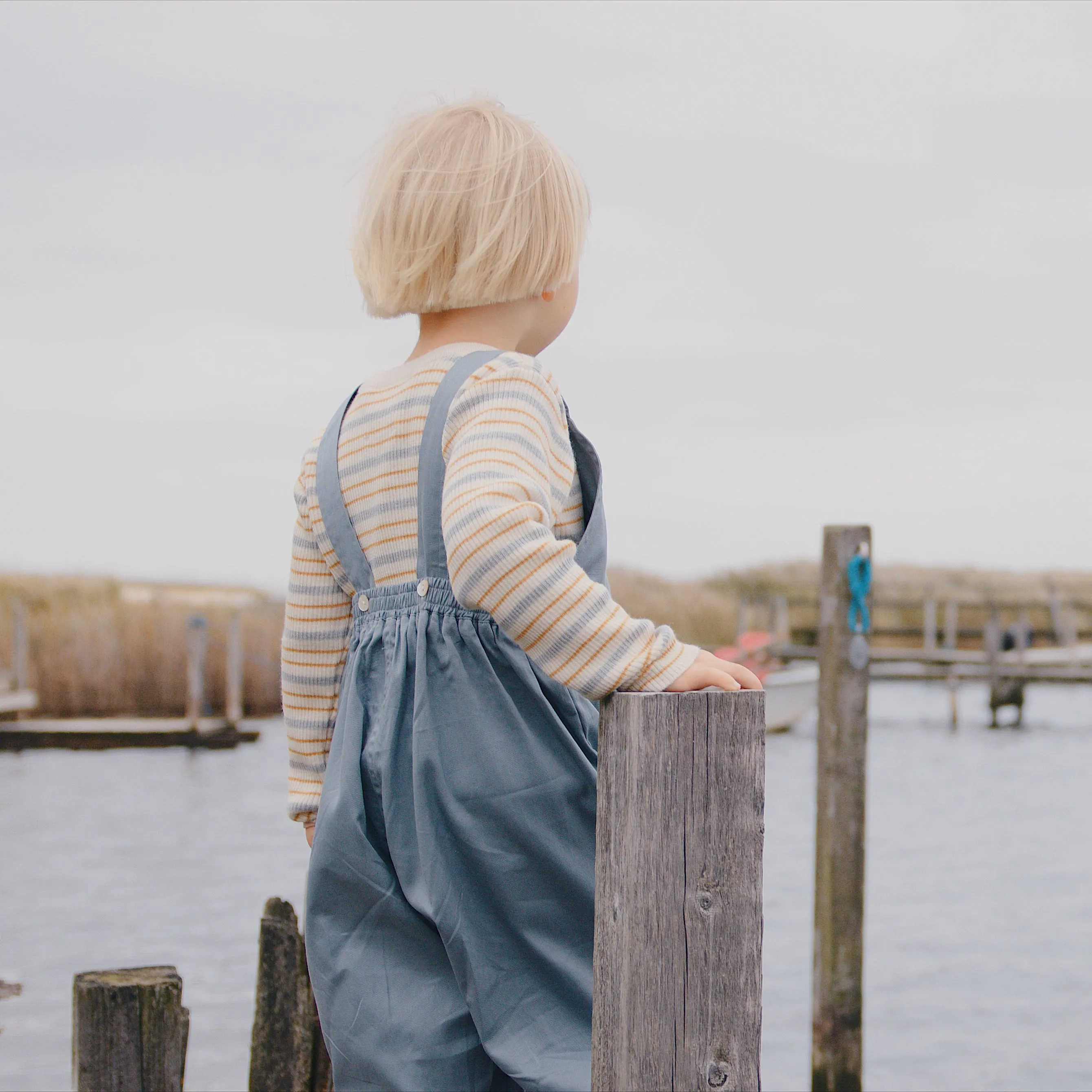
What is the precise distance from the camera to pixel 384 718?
162 centimetres

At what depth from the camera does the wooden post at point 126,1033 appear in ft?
7.86

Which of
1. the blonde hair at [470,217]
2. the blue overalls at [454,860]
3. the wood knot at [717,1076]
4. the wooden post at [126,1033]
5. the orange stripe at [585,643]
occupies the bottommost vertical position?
the wooden post at [126,1033]

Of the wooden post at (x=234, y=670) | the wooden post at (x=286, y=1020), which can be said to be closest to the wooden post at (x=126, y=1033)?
the wooden post at (x=286, y=1020)

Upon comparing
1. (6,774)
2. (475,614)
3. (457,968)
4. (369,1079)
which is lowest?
(6,774)

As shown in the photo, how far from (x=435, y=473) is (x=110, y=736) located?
17668 millimetres

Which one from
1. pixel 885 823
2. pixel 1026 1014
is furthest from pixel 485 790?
pixel 885 823

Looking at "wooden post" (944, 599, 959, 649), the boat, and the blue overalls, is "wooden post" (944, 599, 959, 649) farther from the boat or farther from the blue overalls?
the blue overalls

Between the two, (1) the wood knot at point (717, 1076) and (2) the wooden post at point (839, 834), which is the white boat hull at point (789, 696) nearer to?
(2) the wooden post at point (839, 834)

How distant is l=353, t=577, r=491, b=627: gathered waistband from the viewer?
1606 mm

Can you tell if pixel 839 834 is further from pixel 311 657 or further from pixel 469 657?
pixel 469 657

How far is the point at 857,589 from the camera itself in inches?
198

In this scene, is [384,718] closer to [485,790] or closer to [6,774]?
[485,790]

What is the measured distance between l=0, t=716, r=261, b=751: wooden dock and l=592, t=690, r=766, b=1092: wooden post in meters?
17.7

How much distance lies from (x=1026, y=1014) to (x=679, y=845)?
20.6ft
